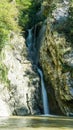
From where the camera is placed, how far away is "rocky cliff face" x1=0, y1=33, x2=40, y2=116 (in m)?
34.6

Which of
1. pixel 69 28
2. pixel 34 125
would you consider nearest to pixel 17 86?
pixel 69 28

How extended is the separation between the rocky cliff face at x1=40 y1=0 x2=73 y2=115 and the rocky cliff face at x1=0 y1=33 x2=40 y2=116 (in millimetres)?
1404

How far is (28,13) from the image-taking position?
51.8 meters

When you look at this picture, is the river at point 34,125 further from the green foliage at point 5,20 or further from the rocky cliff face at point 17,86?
the green foliage at point 5,20

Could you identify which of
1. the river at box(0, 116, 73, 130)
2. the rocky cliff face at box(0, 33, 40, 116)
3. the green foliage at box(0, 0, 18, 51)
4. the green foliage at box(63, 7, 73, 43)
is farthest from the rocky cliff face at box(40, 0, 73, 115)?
the river at box(0, 116, 73, 130)

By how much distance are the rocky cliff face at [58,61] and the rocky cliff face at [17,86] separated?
1.40 meters

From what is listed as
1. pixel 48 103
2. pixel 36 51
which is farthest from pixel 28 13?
pixel 48 103

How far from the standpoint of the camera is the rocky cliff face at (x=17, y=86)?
34.6 metres

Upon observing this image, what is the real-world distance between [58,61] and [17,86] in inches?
171

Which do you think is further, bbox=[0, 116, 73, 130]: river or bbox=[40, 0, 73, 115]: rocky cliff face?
bbox=[40, 0, 73, 115]: rocky cliff face

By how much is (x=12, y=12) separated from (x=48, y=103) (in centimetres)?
1039

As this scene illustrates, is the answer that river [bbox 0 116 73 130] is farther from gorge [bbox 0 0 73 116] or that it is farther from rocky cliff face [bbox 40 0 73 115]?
rocky cliff face [bbox 40 0 73 115]

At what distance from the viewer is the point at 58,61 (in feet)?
115

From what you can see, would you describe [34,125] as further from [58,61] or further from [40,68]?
[40,68]
